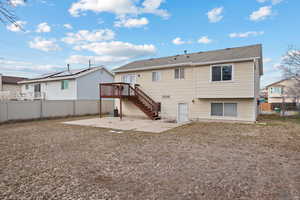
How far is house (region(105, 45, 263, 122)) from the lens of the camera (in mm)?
11336

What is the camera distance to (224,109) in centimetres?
1227

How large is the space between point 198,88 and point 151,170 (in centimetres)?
964

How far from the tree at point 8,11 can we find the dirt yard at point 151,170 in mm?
3212

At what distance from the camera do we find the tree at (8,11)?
9.57ft

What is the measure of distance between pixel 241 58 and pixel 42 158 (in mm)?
12020

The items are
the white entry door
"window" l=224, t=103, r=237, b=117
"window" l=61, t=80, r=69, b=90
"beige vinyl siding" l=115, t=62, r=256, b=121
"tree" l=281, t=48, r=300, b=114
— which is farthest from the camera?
"window" l=61, t=80, r=69, b=90

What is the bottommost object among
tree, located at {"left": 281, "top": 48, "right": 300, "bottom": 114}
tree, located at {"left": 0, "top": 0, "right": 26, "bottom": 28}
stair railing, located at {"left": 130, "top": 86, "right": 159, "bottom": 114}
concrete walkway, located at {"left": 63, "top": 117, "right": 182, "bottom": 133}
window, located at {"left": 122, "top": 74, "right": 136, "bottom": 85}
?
concrete walkway, located at {"left": 63, "top": 117, "right": 182, "bottom": 133}

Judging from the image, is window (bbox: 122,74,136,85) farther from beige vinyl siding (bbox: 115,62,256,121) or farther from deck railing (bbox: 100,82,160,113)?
Answer: deck railing (bbox: 100,82,160,113)

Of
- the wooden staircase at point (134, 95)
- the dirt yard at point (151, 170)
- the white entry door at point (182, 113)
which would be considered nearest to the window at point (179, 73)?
the white entry door at point (182, 113)

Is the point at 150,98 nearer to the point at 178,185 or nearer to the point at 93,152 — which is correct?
the point at 93,152

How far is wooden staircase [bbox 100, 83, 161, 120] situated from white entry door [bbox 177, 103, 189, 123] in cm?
179

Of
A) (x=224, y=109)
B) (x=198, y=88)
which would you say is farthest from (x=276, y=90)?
(x=198, y=88)

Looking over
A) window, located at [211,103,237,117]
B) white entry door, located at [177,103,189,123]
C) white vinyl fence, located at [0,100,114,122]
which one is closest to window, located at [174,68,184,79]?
white entry door, located at [177,103,189,123]

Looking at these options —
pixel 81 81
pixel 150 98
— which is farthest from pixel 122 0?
pixel 81 81
